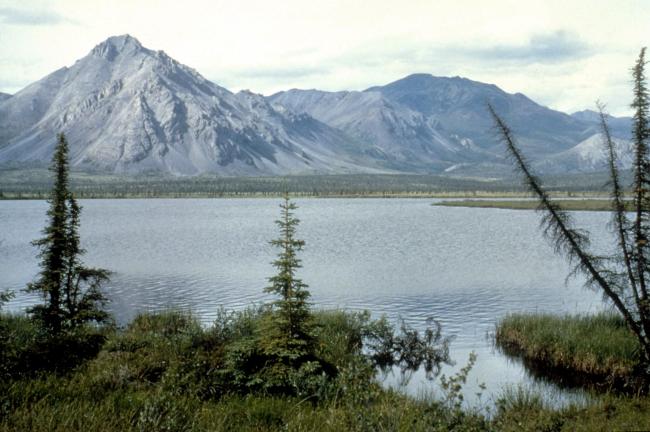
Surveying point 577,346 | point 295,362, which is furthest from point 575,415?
point 577,346

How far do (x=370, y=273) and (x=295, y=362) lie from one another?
37.3 m

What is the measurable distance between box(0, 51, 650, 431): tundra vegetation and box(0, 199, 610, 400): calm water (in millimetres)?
3256

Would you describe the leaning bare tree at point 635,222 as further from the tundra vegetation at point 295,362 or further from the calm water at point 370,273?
the calm water at point 370,273

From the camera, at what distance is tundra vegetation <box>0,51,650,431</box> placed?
10602 mm

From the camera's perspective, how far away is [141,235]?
9100 cm

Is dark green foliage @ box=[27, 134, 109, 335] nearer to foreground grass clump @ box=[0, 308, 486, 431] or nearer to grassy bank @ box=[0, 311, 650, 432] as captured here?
foreground grass clump @ box=[0, 308, 486, 431]

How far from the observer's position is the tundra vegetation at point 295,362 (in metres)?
10.6

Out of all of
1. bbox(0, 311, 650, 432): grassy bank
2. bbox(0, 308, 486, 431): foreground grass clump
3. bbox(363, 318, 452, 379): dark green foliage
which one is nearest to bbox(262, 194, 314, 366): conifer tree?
bbox(0, 308, 486, 431): foreground grass clump

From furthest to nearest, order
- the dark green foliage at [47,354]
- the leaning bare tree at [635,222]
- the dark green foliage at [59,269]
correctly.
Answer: the dark green foliage at [59,269], the leaning bare tree at [635,222], the dark green foliage at [47,354]

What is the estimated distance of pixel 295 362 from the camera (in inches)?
651

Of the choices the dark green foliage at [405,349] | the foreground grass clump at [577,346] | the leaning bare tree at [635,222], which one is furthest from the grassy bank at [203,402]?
the foreground grass clump at [577,346]

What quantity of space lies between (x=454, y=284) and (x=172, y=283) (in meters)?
24.3

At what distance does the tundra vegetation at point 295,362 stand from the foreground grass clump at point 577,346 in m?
0.07

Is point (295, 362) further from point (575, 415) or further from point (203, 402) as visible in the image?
point (575, 415)
